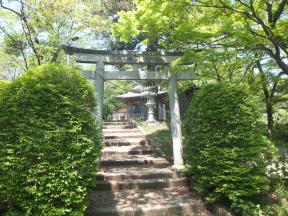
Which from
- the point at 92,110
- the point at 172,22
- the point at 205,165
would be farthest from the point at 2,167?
the point at 172,22

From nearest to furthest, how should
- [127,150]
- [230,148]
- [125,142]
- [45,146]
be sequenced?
[45,146]
[230,148]
[127,150]
[125,142]

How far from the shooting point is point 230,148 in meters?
4.70

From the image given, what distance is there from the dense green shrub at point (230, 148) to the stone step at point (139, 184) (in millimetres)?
960

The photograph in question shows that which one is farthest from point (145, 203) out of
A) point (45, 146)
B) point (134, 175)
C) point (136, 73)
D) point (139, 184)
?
point (136, 73)

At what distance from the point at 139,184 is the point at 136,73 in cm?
313

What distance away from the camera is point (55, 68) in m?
4.07

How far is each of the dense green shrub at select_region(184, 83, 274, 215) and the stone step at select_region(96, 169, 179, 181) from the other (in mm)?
1322

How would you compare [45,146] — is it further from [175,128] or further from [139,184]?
[175,128]

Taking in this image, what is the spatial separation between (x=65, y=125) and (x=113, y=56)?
3622 millimetres

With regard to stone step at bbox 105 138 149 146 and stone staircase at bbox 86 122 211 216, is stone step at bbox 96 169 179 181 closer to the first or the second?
stone staircase at bbox 86 122 211 216

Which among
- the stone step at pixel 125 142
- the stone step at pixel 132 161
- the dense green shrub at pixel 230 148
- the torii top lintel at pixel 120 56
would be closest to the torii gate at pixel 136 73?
the torii top lintel at pixel 120 56

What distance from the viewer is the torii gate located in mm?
6737

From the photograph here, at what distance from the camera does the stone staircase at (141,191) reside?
4.64 m

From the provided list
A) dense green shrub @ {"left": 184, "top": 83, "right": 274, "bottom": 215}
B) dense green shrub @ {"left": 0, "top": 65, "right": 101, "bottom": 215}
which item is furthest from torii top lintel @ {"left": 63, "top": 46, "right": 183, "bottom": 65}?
dense green shrub @ {"left": 0, "top": 65, "right": 101, "bottom": 215}
